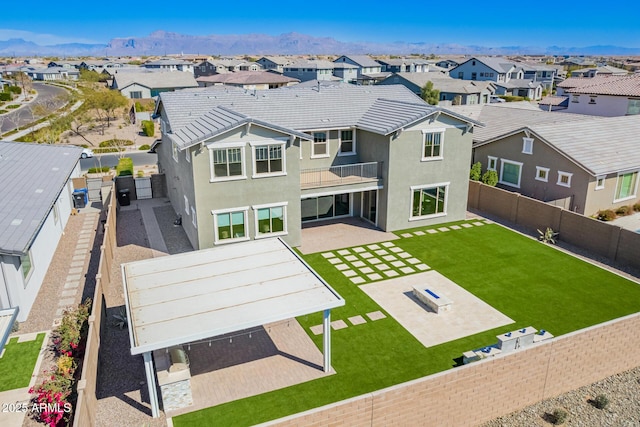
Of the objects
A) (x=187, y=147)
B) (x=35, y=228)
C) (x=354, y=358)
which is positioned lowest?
(x=354, y=358)

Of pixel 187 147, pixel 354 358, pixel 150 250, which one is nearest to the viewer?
pixel 354 358

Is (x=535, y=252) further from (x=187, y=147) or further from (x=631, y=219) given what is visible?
(x=187, y=147)

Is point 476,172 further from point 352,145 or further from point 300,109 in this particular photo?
point 300,109

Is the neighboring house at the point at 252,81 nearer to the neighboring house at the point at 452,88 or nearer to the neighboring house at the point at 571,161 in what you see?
the neighboring house at the point at 452,88

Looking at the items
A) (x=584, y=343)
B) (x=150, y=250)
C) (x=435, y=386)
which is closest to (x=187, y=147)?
(x=150, y=250)

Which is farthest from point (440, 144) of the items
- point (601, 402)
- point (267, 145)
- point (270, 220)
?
point (601, 402)

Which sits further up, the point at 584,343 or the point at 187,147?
the point at 187,147

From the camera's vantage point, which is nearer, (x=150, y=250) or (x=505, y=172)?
(x=150, y=250)
